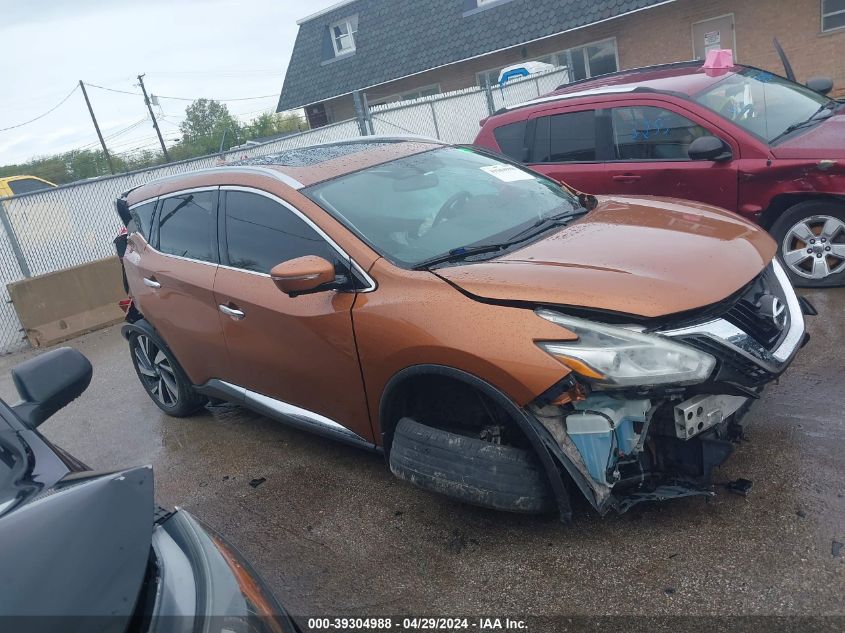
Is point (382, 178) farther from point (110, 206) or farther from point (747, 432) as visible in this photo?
point (110, 206)

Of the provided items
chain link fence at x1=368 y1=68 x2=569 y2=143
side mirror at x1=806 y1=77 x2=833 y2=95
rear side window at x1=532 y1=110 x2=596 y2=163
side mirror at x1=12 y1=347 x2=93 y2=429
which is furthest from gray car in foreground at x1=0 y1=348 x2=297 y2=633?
chain link fence at x1=368 y1=68 x2=569 y2=143

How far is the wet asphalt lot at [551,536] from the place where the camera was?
2693 millimetres

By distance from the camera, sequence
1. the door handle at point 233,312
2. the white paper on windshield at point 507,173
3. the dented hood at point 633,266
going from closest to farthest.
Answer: the dented hood at point 633,266 → the door handle at point 233,312 → the white paper on windshield at point 507,173

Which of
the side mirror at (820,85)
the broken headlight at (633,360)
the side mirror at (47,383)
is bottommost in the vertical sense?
the broken headlight at (633,360)

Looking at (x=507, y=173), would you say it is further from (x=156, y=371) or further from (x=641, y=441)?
(x=156, y=371)

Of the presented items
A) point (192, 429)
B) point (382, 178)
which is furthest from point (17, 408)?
point (192, 429)

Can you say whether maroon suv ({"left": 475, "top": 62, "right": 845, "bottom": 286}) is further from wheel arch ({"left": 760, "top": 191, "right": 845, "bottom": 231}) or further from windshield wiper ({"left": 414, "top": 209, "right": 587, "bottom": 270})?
windshield wiper ({"left": 414, "top": 209, "right": 587, "bottom": 270})

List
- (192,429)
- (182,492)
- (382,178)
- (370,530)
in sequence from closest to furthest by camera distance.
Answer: (370,530) → (382,178) → (182,492) → (192,429)

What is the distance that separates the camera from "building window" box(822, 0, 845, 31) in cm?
1661

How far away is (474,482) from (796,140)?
4075 mm

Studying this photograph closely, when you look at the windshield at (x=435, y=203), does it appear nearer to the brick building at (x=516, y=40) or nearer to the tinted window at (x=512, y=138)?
the tinted window at (x=512, y=138)

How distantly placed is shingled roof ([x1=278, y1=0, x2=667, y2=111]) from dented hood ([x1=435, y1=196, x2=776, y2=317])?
668 inches

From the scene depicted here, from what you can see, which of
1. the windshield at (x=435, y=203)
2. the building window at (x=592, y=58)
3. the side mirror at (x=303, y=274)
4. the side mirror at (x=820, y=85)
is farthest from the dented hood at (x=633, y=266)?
the building window at (x=592, y=58)

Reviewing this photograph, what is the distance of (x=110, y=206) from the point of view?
32.2 feet
